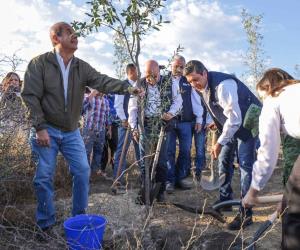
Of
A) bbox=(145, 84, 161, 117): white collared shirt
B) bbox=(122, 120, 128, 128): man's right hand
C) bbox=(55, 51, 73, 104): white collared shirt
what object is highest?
bbox=(55, 51, 73, 104): white collared shirt

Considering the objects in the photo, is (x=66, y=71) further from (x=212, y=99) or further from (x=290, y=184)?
(x=290, y=184)

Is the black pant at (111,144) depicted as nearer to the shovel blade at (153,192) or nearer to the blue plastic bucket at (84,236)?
the shovel blade at (153,192)

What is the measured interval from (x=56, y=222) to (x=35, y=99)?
1.29 m

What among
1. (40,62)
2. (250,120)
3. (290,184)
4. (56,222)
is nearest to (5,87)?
(40,62)

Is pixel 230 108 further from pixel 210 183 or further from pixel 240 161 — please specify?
pixel 210 183

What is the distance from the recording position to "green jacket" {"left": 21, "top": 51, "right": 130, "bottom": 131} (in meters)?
3.82

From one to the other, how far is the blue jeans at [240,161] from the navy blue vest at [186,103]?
1.63m

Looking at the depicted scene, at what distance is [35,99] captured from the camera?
12.5 feet

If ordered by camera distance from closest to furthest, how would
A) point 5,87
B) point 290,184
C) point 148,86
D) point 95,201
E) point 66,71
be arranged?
1. point 290,184
2. point 66,71
3. point 5,87
4. point 148,86
5. point 95,201

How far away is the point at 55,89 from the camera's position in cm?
396

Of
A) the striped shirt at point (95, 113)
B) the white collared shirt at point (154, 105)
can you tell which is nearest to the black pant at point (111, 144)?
the striped shirt at point (95, 113)

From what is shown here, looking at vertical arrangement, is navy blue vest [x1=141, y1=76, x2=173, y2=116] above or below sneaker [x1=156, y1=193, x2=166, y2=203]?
above

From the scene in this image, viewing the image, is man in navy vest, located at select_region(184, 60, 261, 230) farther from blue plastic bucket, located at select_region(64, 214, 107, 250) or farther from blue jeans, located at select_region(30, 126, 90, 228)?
blue plastic bucket, located at select_region(64, 214, 107, 250)

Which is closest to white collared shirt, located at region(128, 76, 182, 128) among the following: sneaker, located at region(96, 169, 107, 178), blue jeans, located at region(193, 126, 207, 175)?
blue jeans, located at region(193, 126, 207, 175)
